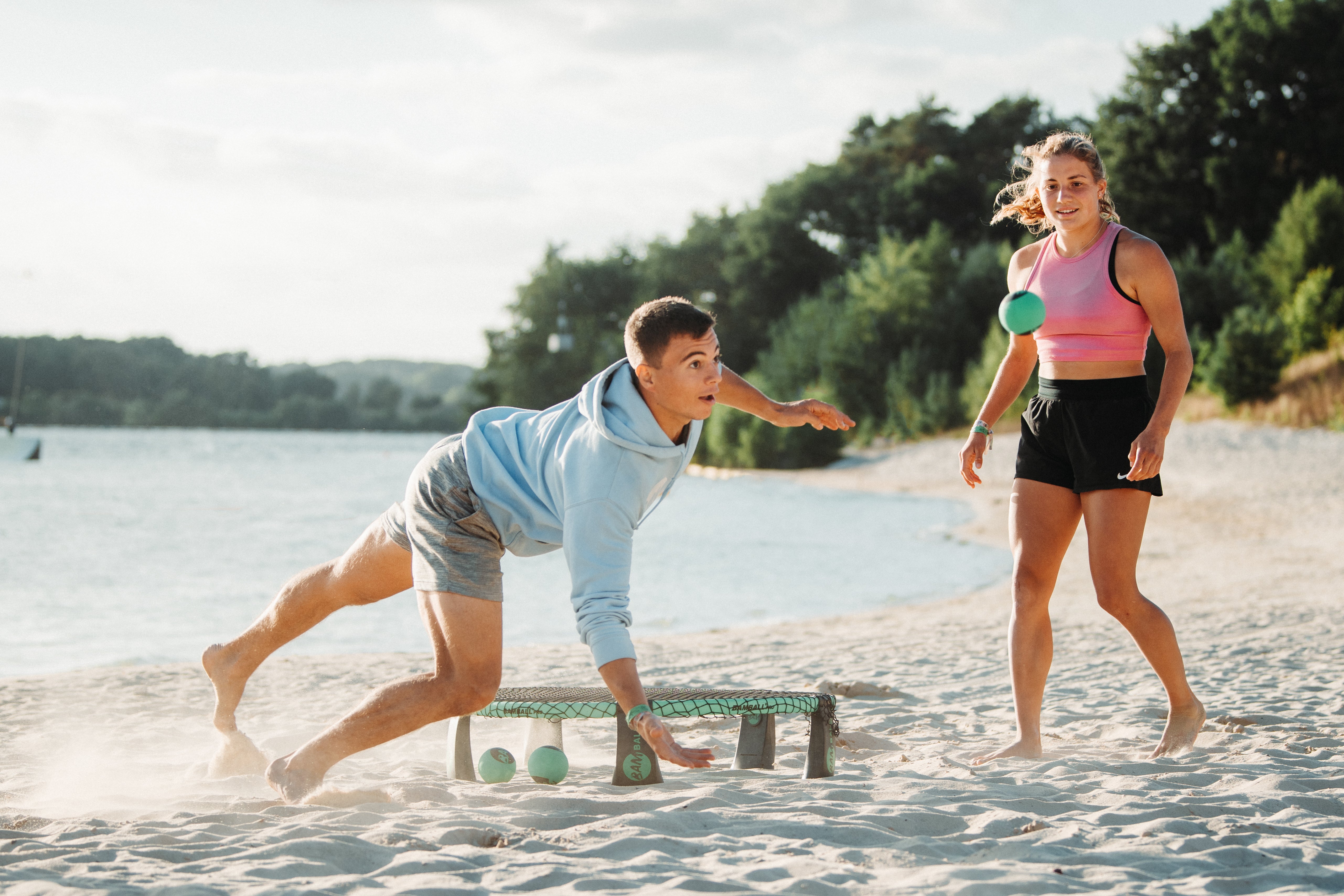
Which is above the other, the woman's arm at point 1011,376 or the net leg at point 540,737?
the woman's arm at point 1011,376

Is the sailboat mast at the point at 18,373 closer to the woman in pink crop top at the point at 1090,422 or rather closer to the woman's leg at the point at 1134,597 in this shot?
the woman in pink crop top at the point at 1090,422

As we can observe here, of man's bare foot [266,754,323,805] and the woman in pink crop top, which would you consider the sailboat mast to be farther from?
the woman in pink crop top

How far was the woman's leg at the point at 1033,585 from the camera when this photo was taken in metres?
4.00

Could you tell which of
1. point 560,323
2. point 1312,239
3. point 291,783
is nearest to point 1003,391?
point 291,783

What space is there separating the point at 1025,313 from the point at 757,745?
1.87 metres

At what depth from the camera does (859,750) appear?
4562 mm

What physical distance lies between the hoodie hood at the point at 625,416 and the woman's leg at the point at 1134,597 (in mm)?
1656

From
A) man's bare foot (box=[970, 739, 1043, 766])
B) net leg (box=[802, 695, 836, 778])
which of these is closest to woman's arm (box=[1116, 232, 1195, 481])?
man's bare foot (box=[970, 739, 1043, 766])

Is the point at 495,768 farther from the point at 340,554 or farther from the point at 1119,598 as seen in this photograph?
the point at 340,554

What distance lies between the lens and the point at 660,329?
3.07m

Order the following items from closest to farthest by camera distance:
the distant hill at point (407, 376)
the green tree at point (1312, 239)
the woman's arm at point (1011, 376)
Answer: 1. the woman's arm at point (1011, 376)
2. the green tree at point (1312, 239)
3. the distant hill at point (407, 376)

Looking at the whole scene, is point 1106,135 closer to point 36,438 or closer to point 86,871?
point 86,871

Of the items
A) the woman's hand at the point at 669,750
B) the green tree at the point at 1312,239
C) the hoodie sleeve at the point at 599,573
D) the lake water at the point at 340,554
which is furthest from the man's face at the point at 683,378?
the green tree at the point at 1312,239

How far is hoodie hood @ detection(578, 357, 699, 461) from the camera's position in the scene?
302 centimetres
